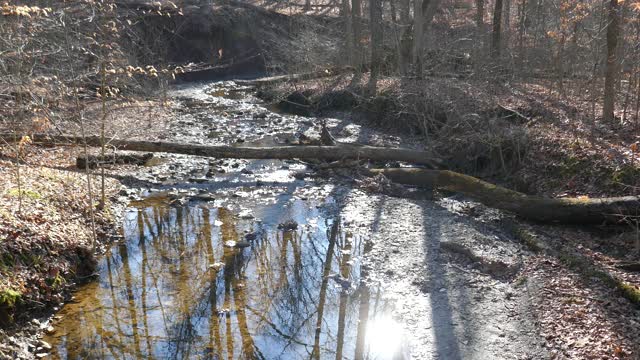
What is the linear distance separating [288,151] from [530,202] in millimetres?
6680

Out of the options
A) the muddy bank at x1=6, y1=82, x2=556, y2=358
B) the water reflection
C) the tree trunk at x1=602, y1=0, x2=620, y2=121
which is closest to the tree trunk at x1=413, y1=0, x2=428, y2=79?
the tree trunk at x1=602, y1=0, x2=620, y2=121

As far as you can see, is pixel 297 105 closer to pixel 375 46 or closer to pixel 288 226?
pixel 375 46

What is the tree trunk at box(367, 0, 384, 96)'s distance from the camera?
72.3 ft

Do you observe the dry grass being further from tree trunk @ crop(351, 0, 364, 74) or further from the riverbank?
tree trunk @ crop(351, 0, 364, 74)

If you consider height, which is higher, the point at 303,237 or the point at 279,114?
the point at 279,114

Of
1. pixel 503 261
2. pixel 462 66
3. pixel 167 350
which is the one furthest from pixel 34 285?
pixel 462 66

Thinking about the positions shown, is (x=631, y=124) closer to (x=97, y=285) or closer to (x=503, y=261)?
(x=503, y=261)

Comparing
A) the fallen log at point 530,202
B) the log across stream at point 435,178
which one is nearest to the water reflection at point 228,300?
the log across stream at point 435,178

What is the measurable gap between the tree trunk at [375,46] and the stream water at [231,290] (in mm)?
10266

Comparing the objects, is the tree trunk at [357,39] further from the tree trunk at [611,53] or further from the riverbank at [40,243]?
the riverbank at [40,243]

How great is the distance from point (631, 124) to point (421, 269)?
797cm

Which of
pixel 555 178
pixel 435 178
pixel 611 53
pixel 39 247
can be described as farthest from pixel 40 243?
pixel 611 53

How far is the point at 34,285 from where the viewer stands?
302 inches

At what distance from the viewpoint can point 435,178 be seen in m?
13.3
